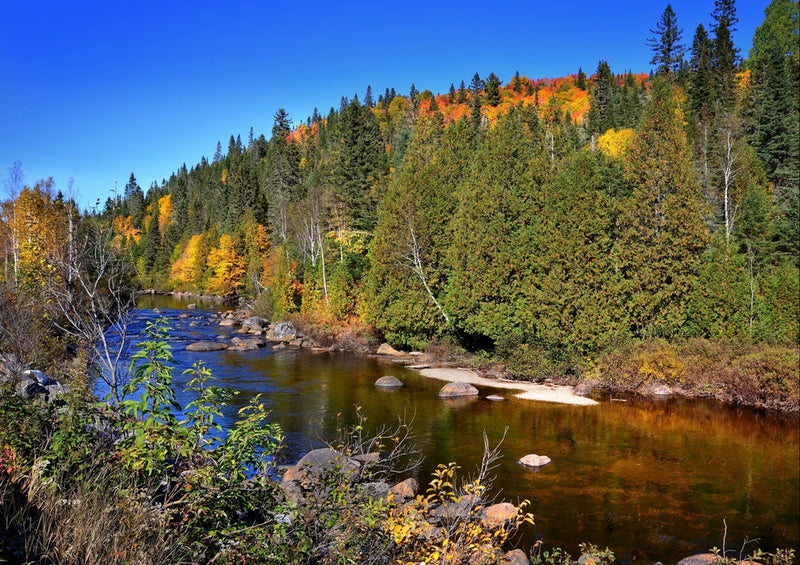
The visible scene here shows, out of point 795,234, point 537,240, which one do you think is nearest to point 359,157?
point 537,240

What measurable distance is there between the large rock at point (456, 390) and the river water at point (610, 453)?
1.61ft

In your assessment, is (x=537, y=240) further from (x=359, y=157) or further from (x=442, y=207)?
(x=359, y=157)

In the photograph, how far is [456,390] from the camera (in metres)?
23.2

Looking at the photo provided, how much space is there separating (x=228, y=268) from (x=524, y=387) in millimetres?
53035

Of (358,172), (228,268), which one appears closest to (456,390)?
(358,172)

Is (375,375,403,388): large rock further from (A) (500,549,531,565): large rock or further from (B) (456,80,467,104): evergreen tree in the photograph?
(B) (456,80,467,104): evergreen tree

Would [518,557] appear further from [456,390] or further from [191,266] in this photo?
[191,266]

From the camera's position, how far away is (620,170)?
27.9 m

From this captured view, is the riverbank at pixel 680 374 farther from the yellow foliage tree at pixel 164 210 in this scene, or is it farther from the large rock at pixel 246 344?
the yellow foliage tree at pixel 164 210

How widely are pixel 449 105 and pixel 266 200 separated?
4371cm

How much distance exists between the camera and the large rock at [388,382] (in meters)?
24.6

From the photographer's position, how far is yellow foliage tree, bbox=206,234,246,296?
228 feet

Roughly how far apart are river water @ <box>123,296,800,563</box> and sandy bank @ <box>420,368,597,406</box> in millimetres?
815

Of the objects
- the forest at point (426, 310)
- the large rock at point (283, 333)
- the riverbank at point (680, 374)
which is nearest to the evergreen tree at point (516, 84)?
the forest at point (426, 310)
